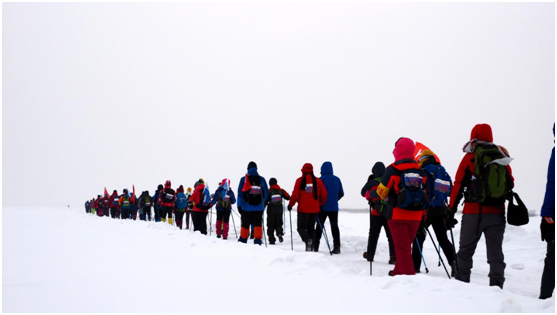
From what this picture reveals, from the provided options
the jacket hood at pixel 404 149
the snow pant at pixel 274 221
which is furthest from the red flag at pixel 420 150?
the snow pant at pixel 274 221

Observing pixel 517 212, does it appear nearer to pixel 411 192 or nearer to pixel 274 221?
pixel 411 192

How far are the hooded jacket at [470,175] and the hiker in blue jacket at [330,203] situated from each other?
4.36 metres

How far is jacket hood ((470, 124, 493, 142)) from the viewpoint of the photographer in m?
4.95

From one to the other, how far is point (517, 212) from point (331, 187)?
16.2 feet

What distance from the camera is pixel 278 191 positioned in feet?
41.1

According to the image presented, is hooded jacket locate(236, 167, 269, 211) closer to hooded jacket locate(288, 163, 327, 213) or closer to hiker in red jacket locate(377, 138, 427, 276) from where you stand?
hooded jacket locate(288, 163, 327, 213)

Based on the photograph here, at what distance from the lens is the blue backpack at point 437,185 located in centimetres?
634

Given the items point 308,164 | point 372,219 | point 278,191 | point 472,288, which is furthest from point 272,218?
point 472,288

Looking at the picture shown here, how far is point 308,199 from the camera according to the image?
9.13 m

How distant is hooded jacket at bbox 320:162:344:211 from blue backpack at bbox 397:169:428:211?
412 centimetres

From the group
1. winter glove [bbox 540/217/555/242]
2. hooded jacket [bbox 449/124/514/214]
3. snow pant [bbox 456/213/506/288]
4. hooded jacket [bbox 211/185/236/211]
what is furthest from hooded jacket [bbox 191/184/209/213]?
winter glove [bbox 540/217/555/242]

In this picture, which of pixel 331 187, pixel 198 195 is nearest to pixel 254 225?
pixel 331 187

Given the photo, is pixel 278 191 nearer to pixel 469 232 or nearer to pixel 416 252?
pixel 416 252

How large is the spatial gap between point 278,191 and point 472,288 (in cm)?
869
